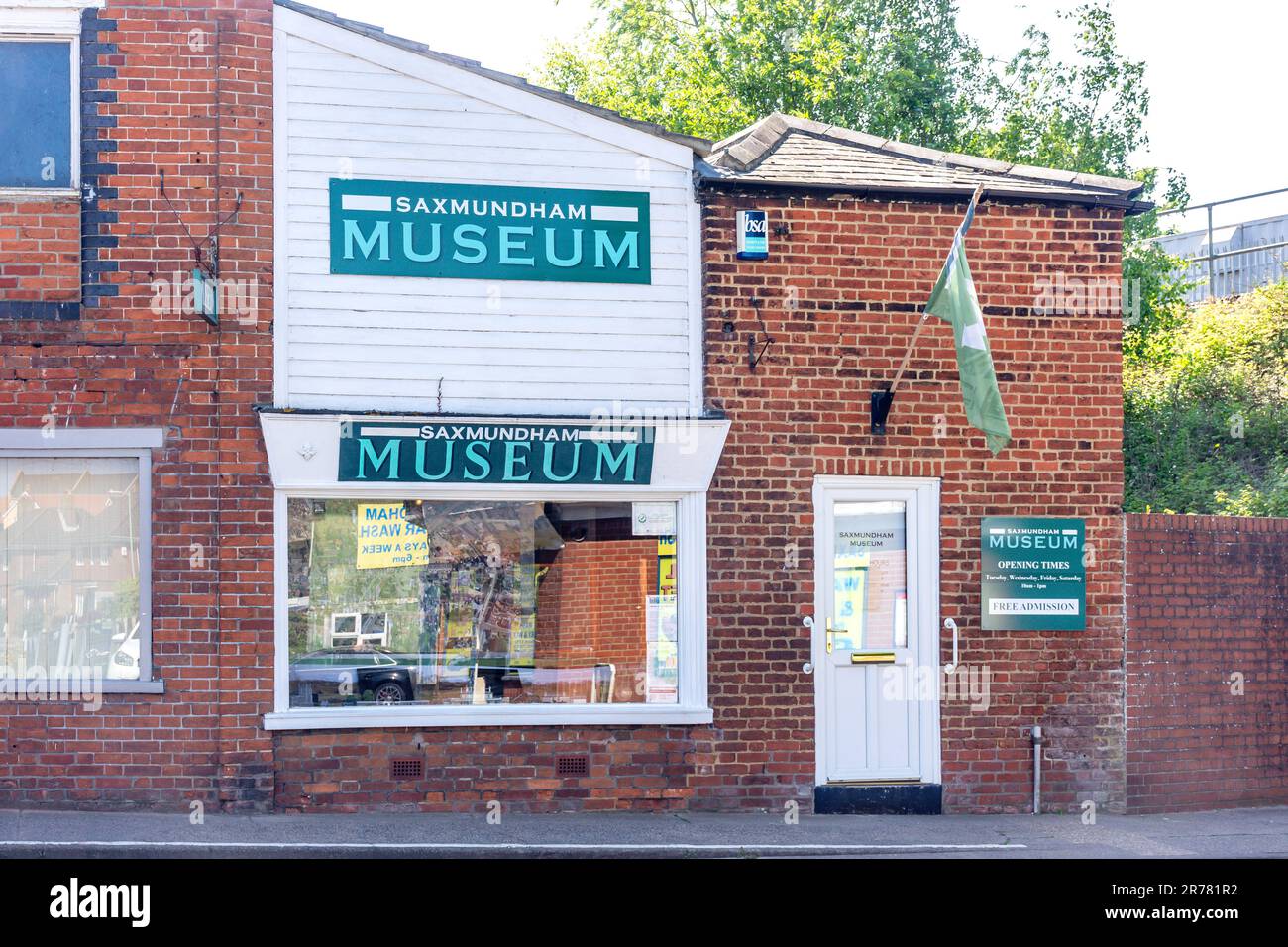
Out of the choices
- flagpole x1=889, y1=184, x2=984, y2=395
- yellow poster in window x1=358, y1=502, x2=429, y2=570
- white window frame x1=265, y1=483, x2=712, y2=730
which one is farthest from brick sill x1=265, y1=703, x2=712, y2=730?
flagpole x1=889, y1=184, x2=984, y2=395

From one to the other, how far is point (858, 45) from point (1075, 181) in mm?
15867

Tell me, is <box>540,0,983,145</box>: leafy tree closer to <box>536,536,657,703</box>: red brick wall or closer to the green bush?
the green bush

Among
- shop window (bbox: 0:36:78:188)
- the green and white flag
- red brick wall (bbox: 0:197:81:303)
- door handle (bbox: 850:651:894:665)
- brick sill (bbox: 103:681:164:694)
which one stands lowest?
brick sill (bbox: 103:681:164:694)

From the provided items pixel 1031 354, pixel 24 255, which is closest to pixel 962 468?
pixel 1031 354

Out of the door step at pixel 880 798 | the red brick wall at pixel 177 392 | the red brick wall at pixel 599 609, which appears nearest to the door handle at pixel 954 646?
the door step at pixel 880 798

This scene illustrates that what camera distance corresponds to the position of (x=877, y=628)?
11391 millimetres

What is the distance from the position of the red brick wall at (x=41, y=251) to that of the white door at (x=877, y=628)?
5.94m

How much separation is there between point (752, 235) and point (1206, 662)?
5331mm

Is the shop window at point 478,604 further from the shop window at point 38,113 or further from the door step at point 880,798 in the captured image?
the shop window at point 38,113

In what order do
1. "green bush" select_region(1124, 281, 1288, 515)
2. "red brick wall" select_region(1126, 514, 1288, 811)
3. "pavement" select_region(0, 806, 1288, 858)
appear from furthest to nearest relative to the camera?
"green bush" select_region(1124, 281, 1288, 515)
"red brick wall" select_region(1126, 514, 1288, 811)
"pavement" select_region(0, 806, 1288, 858)

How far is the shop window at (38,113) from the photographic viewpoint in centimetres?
1032

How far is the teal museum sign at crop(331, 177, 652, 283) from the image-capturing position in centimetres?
1067

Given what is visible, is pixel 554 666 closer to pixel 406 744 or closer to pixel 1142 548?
A: pixel 406 744

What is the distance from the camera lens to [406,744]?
416 inches
